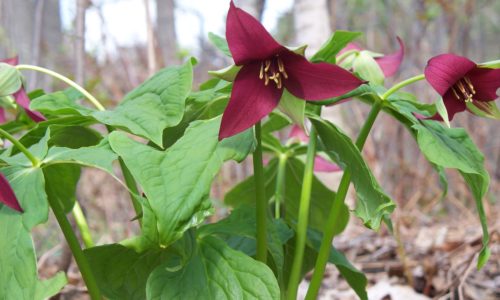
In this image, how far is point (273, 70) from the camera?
758mm

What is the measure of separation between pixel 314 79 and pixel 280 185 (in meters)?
0.36

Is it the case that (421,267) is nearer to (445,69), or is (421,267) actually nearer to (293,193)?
(293,193)

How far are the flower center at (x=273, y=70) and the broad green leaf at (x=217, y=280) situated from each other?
0.25m

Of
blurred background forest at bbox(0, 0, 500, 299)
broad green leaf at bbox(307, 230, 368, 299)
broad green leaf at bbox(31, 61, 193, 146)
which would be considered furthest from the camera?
blurred background forest at bbox(0, 0, 500, 299)

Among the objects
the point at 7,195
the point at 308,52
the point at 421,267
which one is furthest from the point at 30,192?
the point at 308,52

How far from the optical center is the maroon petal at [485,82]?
788 mm

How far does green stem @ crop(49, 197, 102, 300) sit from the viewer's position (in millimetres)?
809

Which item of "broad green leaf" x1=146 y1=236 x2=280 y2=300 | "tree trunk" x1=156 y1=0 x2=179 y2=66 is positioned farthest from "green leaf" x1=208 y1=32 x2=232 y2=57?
"tree trunk" x1=156 y1=0 x2=179 y2=66

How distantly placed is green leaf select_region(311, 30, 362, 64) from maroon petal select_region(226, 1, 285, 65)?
0.14 meters

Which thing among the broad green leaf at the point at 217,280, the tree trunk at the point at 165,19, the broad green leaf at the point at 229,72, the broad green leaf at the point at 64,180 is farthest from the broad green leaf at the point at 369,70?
the tree trunk at the point at 165,19

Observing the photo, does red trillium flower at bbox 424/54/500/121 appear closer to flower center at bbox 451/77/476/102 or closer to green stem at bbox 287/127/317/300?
flower center at bbox 451/77/476/102

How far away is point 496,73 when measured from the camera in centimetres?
78

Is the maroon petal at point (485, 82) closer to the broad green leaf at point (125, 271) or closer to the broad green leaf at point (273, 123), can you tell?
the broad green leaf at point (273, 123)

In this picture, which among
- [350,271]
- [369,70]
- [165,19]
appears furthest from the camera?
[165,19]
